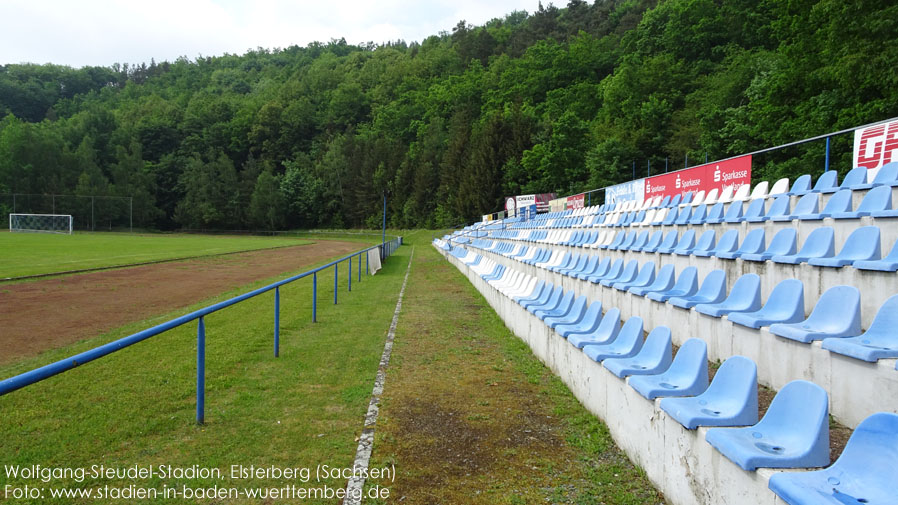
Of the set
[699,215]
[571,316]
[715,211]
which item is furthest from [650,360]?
[715,211]

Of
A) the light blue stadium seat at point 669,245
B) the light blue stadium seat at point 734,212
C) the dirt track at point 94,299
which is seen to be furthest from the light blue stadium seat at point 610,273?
the dirt track at point 94,299

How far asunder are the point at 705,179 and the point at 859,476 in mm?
11723

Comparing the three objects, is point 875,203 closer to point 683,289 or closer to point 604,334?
point 683,289

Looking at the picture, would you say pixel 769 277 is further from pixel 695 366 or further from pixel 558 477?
pixel 558 477

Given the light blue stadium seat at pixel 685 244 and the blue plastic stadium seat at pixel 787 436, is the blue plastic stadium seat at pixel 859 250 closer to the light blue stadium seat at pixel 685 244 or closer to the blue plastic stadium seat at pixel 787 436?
the light blue stadium seat at pixel 685 244

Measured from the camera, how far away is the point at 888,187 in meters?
5.18

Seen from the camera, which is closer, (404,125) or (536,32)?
(536,32)

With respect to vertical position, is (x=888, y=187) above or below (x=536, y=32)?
below

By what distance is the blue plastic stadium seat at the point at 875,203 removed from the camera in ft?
16.5

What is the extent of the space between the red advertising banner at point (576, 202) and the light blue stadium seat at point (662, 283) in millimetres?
17635

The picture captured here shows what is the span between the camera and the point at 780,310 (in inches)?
147

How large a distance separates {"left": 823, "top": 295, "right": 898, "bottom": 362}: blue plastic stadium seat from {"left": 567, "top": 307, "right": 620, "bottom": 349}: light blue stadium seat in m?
1.62

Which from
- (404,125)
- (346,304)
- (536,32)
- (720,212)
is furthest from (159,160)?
(720,212)

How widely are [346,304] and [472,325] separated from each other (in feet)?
12.3
